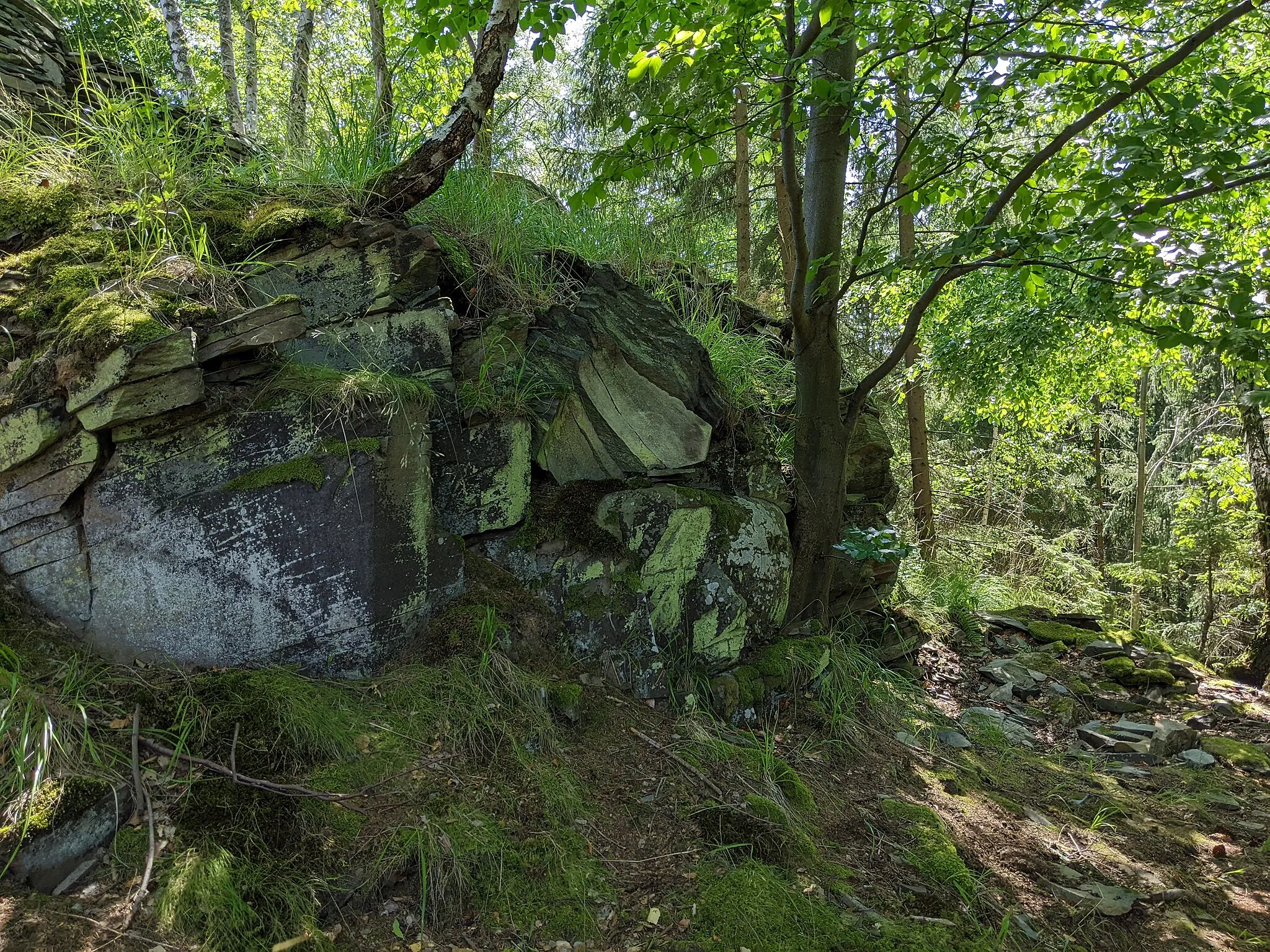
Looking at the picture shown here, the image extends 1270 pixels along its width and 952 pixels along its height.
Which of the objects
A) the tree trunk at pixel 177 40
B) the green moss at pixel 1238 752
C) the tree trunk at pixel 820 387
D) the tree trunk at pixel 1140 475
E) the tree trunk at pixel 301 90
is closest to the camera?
the tree trunk at pixel 301 90

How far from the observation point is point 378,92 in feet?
20.2

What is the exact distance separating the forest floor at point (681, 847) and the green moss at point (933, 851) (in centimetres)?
1

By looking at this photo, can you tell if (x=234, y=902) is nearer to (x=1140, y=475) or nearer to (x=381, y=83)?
(x=381, y=83)

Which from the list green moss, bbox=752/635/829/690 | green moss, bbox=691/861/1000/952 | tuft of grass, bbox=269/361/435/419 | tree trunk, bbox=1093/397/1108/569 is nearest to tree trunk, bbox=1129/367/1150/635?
tree trunk, bbox=1093/397/1108/569

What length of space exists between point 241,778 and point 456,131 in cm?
375

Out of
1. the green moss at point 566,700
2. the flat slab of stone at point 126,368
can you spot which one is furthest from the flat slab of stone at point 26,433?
the green moss at point 566,700

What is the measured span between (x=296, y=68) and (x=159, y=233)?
3971 mm

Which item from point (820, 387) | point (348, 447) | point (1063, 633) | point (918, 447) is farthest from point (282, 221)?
point (918, 447)

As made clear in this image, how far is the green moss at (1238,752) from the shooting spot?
5.07 m

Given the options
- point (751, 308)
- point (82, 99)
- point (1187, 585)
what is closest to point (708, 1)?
point (751, 308)

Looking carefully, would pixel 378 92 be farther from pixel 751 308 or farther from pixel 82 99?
pixel 751 308

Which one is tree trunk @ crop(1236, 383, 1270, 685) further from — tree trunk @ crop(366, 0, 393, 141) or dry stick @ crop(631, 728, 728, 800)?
tree trunk @ crop(366, 0, 393, 141)

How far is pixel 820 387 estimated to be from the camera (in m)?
5.45

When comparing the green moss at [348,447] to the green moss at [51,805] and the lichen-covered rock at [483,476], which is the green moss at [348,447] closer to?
the lichen-covered rock at [483,476]
